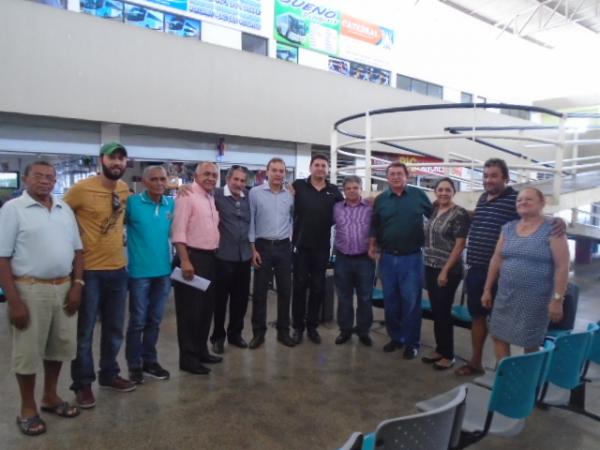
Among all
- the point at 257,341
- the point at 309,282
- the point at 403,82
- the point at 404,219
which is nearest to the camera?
the point at 404,219

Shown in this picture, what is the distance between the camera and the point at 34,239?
7.75ft

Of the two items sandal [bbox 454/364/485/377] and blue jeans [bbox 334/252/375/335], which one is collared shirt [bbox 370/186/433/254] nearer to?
blue jeans [bbox 334/252/375/335]

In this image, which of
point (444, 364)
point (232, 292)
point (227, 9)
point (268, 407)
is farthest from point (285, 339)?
point (227, 9)

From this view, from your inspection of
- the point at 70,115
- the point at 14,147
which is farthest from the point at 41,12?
the point at 14,147

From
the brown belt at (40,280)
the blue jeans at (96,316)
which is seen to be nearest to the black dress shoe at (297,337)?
the blue jeans at (96,316)

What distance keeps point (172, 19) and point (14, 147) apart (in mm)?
4088

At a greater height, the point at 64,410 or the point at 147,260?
the point at 147,260

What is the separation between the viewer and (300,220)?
3.88m

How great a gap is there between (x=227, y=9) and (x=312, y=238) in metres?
7.43

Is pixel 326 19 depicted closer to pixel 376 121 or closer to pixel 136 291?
pixel 376 121

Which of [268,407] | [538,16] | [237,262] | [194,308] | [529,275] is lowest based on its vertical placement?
[268,407]

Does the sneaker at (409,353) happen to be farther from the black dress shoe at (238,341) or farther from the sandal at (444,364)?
the black dress shoe at (238,341)

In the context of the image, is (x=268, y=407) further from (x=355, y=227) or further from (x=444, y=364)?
(x=355, y=227)

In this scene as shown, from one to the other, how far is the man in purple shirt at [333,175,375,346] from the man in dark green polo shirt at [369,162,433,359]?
0.08 m
